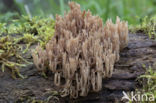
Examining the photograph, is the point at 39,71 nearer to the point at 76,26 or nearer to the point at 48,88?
the point at 48,88

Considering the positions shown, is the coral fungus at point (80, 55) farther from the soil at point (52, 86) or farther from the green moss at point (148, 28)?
the green moss at point (148, 28)

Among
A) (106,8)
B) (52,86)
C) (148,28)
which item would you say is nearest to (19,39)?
(52,86)

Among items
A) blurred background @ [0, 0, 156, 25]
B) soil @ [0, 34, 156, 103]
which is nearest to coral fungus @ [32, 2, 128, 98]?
soil @ [0, 34, 156, 103]

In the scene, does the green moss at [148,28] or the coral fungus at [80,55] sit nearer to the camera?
the coral fungus at [80,55]

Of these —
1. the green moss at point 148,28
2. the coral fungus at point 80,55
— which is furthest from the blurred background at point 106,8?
the coral fungus at point 80,55

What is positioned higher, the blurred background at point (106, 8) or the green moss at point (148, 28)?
the blurred background at point (106, 8)

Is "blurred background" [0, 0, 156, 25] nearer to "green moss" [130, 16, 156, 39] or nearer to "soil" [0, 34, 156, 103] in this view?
"green moss" [130, 16, 156, 39]
